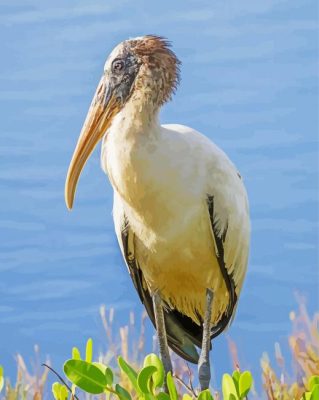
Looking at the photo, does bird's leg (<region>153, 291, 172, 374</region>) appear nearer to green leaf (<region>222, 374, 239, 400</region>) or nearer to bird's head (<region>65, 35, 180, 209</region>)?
bird's head (<region>65, 35, 180, 209</region>)

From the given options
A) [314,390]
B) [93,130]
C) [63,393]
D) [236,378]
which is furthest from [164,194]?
[314,390]

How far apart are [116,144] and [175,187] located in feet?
0.60

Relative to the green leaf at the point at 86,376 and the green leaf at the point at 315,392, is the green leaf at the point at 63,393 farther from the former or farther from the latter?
the green leaf at the point at 315,392

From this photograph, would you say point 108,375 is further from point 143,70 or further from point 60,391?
point 143,70

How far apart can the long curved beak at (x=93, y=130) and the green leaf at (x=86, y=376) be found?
77 centimetres

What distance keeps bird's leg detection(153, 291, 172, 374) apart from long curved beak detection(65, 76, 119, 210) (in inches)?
21.0

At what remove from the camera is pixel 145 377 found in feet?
4.57

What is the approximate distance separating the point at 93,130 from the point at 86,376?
0.90 m

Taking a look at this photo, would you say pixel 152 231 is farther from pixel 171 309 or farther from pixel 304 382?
pixel 304 382

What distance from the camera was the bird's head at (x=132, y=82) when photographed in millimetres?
2172

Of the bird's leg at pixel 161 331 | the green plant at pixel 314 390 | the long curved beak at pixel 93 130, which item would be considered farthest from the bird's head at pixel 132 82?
the green plant at pixel 314 390

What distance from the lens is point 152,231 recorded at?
235cm

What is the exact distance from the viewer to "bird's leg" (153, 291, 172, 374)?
2.51m

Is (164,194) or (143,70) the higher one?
(143,70)
